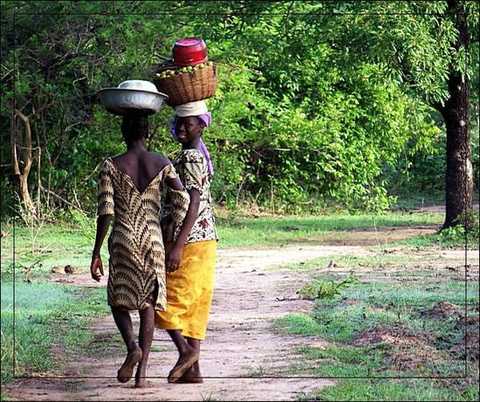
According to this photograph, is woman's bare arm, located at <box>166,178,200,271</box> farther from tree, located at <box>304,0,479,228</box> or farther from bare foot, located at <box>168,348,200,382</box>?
tree, located at <box>304,0,479,228</box>

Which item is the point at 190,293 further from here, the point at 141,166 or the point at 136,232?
the point at 141,166

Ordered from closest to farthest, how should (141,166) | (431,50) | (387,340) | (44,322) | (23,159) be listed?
(141,166) → (387,340) → (44,322) → (431,50) → (23,159)

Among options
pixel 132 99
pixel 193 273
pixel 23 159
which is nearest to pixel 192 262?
pixel 193 273

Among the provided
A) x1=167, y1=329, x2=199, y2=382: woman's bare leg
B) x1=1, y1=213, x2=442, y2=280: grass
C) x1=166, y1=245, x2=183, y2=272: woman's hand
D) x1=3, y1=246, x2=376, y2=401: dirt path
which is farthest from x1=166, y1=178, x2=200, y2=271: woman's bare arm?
x1=1, y1=213, x2=442, y2=280: grass

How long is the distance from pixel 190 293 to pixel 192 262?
0.14 m

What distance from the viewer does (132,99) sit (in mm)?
5148

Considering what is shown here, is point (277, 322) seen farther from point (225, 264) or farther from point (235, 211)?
point (235, 211)

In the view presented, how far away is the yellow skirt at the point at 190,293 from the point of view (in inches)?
209

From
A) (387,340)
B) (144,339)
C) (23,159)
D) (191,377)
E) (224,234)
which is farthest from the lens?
(23,159)

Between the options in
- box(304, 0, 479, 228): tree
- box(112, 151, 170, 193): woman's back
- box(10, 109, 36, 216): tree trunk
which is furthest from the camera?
box(10, 109, 36, 216): tree trunk

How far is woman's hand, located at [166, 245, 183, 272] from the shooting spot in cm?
524

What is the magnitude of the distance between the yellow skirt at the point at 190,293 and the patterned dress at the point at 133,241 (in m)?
0.11

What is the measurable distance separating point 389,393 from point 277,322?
2566mm

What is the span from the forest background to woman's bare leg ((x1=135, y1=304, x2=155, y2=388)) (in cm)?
591
